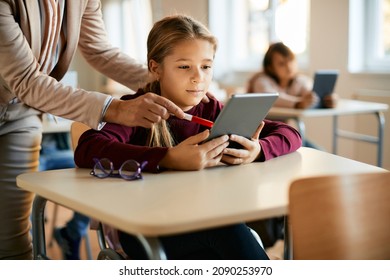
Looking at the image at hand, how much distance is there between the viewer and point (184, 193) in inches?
49.1

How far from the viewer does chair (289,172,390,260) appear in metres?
1.12

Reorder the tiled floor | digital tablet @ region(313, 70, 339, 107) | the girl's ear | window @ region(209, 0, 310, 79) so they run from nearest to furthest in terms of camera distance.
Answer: the girl's ear, the tiled floor, digital tablet @ region(313, 70, 339, 107), window @ region(209, 0, 310, 79)

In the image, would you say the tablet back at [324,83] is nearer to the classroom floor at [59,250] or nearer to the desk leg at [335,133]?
the desk leg at [335,133]

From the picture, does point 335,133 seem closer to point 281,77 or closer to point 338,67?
point 338,67

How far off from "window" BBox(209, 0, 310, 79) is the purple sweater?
3.21m

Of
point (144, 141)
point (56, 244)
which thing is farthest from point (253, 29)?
point (144, 141)

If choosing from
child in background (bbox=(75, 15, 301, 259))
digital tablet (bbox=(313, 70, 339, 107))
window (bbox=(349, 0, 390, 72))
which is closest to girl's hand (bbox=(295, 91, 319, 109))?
digital tablet (bbox=(313, 70, 339, 107))

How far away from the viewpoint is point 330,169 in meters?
1.50

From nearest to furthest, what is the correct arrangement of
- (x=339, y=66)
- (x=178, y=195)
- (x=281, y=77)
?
(x=178, y=195)
(x=281, y=77)
(x=339, y=66)

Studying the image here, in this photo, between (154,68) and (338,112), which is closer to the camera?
(154,68)

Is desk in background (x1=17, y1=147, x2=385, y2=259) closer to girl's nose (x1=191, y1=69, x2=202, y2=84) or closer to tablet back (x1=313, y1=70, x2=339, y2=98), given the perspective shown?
girl's nose (x1=191, y1=69, x2=202, y2=84)

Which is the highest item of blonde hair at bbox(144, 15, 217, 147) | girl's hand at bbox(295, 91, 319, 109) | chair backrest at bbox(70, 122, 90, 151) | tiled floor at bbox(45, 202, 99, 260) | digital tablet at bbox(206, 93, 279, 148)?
blonde hair at bbox(144, 15, 217, 147)

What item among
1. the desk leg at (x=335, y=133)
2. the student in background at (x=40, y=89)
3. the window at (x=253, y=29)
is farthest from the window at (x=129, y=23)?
the student in background at (x=40, y=89)

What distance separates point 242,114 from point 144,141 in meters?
0.35
